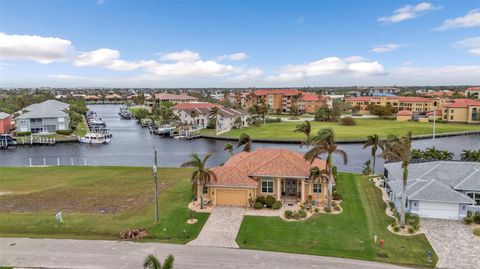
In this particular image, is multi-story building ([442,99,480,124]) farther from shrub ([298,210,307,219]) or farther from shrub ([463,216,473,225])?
shrub ([298,210,307,219])

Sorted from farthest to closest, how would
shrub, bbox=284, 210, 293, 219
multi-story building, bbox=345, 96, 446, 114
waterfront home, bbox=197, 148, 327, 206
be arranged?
multi-story building, bbox=345, 96, 446, 114
waterfront home, bbox=197, 148, 327, 206
shrub, bbox=284, 210, 293, 219

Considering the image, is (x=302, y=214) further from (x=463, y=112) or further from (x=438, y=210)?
(x=463, y=112)

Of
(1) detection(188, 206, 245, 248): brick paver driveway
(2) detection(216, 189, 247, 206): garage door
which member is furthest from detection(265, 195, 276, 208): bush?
(1) detection(188, 206, 245, 248): brick paver driveway

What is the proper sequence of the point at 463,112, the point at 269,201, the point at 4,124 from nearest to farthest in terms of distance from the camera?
the point at 269,201 → the point at 4,124 → the point at 463,112

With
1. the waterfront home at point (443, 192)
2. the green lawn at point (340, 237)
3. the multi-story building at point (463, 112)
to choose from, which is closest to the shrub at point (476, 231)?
the waterfront home at point (443, 192)

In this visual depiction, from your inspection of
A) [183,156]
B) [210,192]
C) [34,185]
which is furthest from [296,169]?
[183,156]

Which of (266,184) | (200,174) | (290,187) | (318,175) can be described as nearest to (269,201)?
(266,184)
